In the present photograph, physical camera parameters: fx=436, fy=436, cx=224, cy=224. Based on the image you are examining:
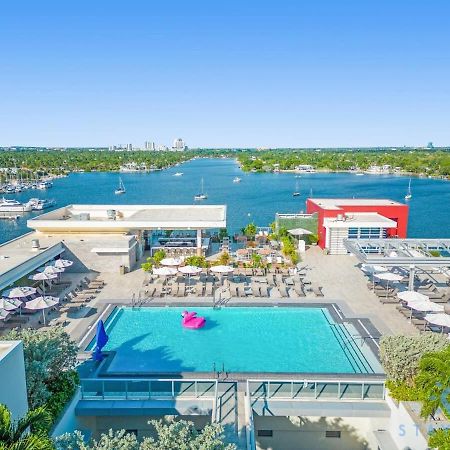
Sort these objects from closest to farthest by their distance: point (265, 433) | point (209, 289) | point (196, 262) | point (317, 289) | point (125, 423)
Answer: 1. point (125, 423)
2. point (265, 433)
3. point (209, 289)
4. point (317, 289)
5. point (196, 262)

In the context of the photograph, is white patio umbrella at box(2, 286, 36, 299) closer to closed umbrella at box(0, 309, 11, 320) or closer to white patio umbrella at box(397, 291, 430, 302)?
closed umbrella at box(0, 309, 11, 320)

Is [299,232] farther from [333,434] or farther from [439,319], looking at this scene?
[333,434]

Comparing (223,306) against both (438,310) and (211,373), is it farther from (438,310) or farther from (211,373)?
(438,310)

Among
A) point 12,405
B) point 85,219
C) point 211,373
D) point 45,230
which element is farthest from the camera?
point 85,219

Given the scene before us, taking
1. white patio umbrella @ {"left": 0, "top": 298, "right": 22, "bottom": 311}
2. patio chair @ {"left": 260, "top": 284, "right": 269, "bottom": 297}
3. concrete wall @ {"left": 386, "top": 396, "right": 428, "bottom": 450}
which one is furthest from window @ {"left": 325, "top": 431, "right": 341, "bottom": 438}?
white patio umbrella @ {"left": 0, "top": 298, "right": 22, "bottom": 311}

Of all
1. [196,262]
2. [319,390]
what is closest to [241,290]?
[196,262]

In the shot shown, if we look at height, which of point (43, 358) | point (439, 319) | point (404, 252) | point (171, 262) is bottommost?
point (439, 319)

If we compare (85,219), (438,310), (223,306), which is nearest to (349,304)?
(438,310)
